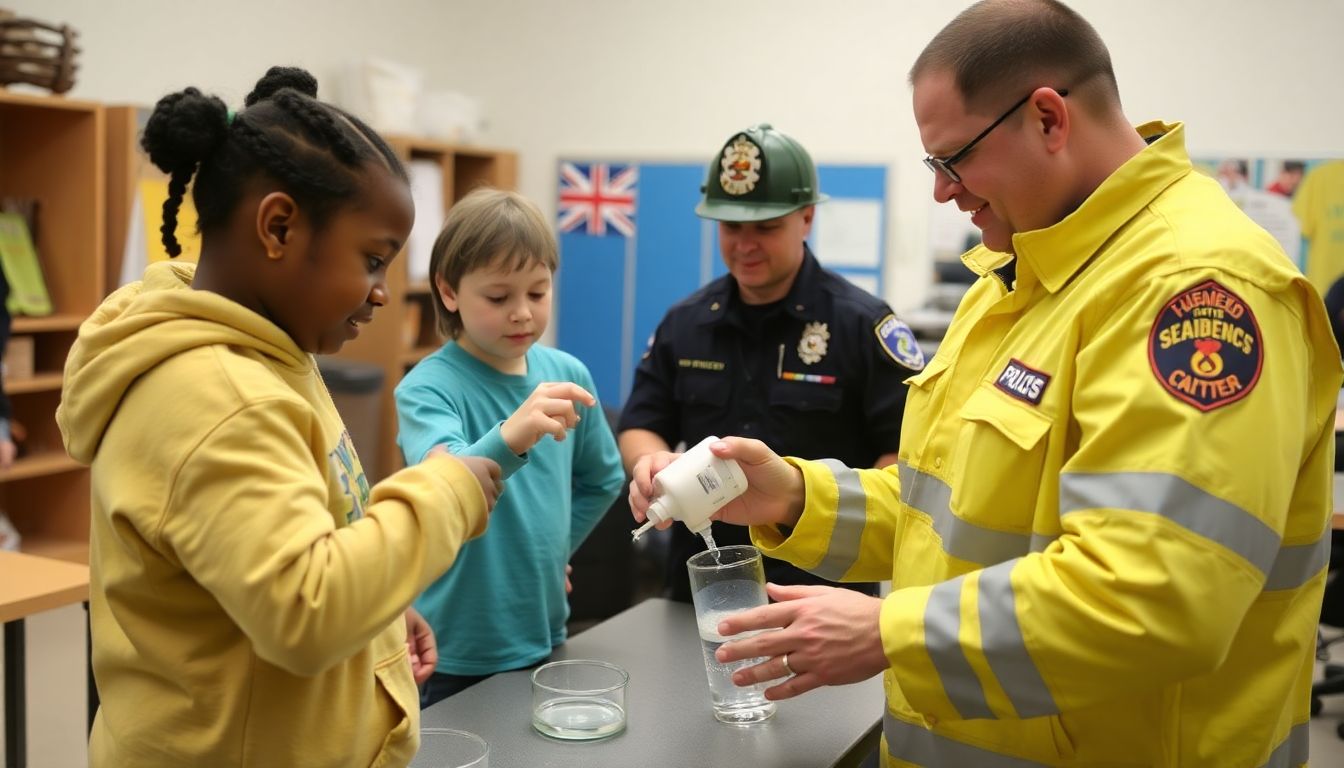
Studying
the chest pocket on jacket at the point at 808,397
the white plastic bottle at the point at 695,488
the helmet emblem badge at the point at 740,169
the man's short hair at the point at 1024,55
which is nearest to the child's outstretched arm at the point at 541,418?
the white plastic bottle at the point at 695,488

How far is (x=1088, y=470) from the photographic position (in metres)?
1.08

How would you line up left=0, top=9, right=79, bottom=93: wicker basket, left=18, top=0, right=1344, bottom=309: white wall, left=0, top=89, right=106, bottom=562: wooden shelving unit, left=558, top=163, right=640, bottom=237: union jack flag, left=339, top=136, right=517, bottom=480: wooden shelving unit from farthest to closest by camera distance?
1. left=558, top=163, right=640, bottom=237: union jack flag
2. left=339, top=136, right=517, bottom=480: wooden shelving unit
3. left=18, top=0, right=1344, bottom=309: white wall
4. left=0, top=89, right=106, bottom=562: wooden shelving unit
5. left=0, top=9, right=79, bottom=93: wicker basket

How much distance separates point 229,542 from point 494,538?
1.09 metres

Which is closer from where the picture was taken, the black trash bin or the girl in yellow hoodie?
the girl in yellow hoodie

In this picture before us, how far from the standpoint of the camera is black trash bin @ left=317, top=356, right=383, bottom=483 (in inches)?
195

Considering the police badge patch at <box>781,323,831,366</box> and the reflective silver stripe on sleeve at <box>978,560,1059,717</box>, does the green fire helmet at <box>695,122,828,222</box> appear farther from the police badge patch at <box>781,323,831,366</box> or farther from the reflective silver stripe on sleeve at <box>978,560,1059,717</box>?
the reflective silver stripe on sleeve at <box>978,560,1059,717</box>

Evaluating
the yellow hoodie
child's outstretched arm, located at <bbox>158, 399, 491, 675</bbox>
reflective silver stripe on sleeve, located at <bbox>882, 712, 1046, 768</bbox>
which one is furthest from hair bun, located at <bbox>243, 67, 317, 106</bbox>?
reflective silver stripe on sleeve, located at <bbox>882, 712, 1046, 768</bbox>

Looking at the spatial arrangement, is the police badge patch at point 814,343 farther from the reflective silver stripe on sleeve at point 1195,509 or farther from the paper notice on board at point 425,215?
the paper notice on board at point 425,215

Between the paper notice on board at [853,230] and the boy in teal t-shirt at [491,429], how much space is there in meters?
3.87

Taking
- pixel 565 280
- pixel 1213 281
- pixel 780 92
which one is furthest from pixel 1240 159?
pixel 1213 281

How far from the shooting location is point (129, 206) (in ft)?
14.7

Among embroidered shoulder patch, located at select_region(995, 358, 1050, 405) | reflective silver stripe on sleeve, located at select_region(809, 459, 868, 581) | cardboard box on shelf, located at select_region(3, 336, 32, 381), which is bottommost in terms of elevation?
cardboard box on shelf, located at select_region(3, 336, 32, 381)

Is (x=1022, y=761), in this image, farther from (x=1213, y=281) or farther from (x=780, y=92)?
(x=780, y=92)

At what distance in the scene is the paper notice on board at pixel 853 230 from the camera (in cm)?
583
